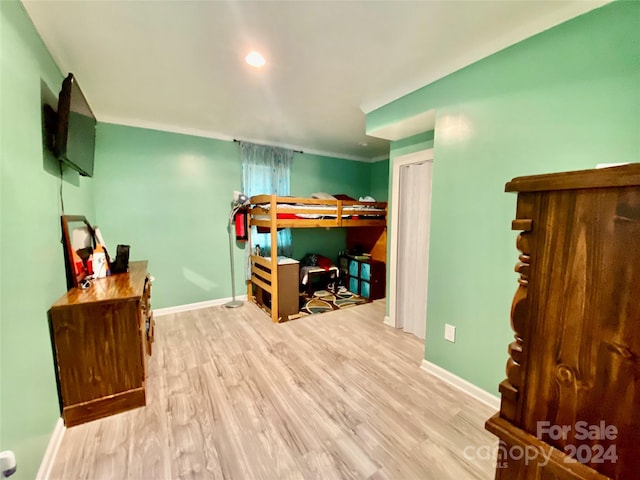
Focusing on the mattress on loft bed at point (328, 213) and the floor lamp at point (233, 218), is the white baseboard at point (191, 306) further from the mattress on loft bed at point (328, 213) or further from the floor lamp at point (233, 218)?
the mattress on loft bed at point (328, 213)

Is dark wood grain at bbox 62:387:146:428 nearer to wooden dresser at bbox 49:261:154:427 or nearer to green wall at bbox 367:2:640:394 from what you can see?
wooden dresser at bbox 49:261:154:427

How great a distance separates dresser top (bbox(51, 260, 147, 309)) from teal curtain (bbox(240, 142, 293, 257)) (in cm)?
174

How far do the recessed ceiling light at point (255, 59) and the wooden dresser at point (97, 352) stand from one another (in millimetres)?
1775

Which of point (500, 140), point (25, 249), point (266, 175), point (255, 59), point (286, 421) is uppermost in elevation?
point (255, 59)

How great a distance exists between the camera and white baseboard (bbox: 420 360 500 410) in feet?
5.72

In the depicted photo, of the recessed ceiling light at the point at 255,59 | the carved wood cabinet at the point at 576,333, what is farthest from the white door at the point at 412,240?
the carved wood cabinet at the point at 576,333

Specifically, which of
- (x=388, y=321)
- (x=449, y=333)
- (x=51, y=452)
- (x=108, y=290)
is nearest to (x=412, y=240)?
(x=388, y=321)

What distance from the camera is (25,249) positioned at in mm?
1187

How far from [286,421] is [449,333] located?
1.33 m

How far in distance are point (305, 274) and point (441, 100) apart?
276cm

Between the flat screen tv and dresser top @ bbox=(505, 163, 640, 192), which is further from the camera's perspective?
the flat screen tv

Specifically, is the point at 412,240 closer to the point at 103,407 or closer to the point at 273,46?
the point at 273,46

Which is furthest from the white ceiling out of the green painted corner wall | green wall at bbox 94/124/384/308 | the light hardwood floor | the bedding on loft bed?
the light hardwood floor

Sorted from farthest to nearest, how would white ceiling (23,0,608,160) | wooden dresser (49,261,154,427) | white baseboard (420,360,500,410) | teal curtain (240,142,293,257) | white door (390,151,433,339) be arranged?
teal curtain (240,142,293,257), white door (390,151,433,339), white baseboard (420,360,500,410), wooden dresser (49,261,154,427), white ceiling (23,0,608,160)
